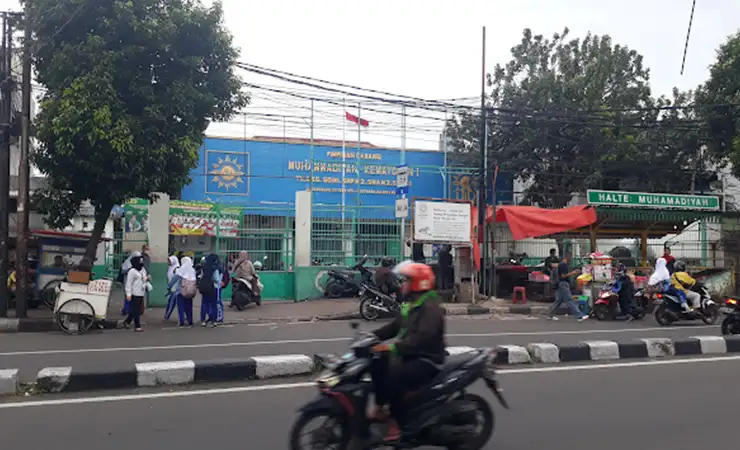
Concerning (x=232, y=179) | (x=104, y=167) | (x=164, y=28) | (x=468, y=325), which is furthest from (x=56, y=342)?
(x=232, y=179)

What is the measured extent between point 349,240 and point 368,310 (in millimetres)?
4449

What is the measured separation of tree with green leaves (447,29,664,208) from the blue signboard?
2.18 meters

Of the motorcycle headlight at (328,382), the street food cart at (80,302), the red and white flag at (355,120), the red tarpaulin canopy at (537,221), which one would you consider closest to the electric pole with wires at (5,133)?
the street food cart at (80,302)

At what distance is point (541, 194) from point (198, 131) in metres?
16.0

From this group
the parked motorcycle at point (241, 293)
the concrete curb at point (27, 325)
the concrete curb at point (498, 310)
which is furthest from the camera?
the concrete curb at point (498, 310)

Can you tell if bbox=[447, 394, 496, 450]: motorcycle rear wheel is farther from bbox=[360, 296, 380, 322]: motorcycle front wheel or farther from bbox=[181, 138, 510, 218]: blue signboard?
bbox=[181, 138, 510, 218]: blue signboard

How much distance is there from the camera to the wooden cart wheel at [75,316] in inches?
452

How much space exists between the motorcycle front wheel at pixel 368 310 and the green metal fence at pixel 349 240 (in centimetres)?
392

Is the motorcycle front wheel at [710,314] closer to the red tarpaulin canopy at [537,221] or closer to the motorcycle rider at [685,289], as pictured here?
the motorcycle rider at [685,289]

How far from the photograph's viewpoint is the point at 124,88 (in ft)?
41.0

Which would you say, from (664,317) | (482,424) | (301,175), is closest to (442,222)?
(664,317)

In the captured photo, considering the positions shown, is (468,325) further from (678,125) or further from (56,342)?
(678,125)

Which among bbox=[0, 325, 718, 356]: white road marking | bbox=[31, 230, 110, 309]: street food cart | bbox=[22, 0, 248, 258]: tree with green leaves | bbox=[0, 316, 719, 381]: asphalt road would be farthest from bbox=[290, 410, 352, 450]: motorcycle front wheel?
bbox=[31, 230, 110, 309]: street food cart

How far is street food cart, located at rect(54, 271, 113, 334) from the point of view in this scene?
1147cm
